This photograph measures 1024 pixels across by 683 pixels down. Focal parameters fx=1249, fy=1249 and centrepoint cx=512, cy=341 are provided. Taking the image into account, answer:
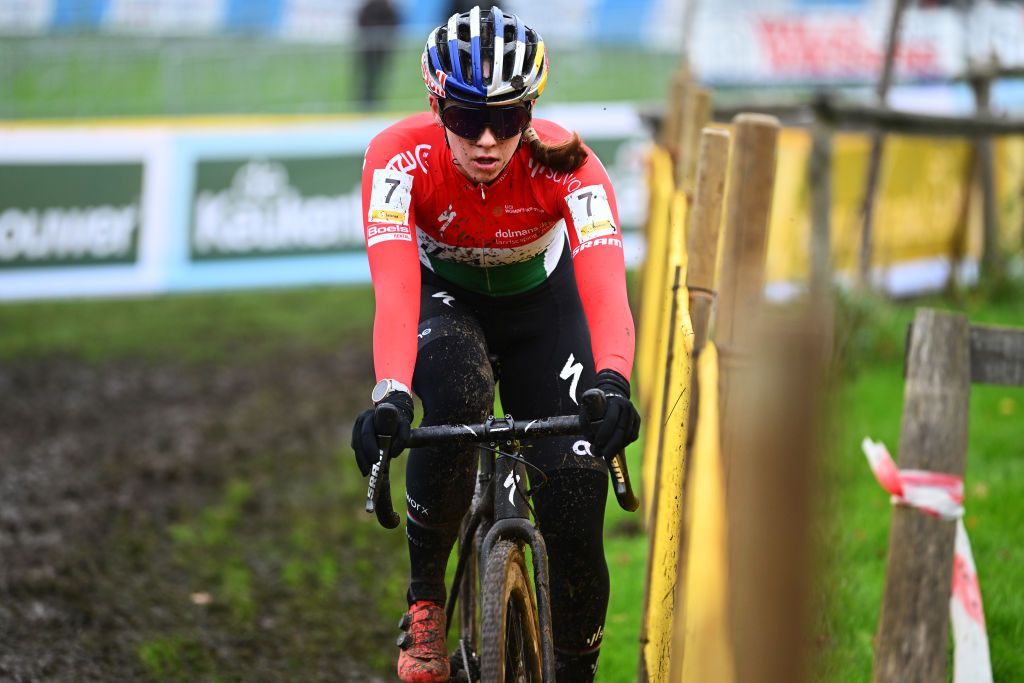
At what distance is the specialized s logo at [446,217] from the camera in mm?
4152

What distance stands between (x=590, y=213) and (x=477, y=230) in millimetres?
396

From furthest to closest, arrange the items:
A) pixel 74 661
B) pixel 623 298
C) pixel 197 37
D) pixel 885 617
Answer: pixel 197 37 < pixel 74 661 < pixel 623 298 < pixel 885 617

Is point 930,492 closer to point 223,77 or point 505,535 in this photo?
point 505,535

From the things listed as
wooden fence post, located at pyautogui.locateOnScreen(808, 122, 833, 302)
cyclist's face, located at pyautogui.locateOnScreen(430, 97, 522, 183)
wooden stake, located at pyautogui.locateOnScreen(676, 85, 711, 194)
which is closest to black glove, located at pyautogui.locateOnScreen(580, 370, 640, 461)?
cyclist's face, located at pyautogui.locateOnScreen(430, 97, 522, 183)

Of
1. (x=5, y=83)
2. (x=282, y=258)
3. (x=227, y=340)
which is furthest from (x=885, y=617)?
(x=5, y=83)

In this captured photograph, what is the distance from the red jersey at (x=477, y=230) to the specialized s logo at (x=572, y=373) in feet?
0.97

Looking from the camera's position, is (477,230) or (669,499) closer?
(669,499)

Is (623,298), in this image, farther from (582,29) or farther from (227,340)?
(582,29)

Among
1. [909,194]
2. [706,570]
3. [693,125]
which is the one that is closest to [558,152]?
A: [706,570]

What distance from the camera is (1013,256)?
10992 millimetres

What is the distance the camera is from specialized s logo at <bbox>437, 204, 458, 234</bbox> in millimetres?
4152

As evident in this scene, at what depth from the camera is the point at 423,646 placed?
13.1 feet

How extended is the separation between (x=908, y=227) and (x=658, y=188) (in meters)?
4.46

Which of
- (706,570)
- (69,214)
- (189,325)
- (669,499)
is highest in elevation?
(69,214)
